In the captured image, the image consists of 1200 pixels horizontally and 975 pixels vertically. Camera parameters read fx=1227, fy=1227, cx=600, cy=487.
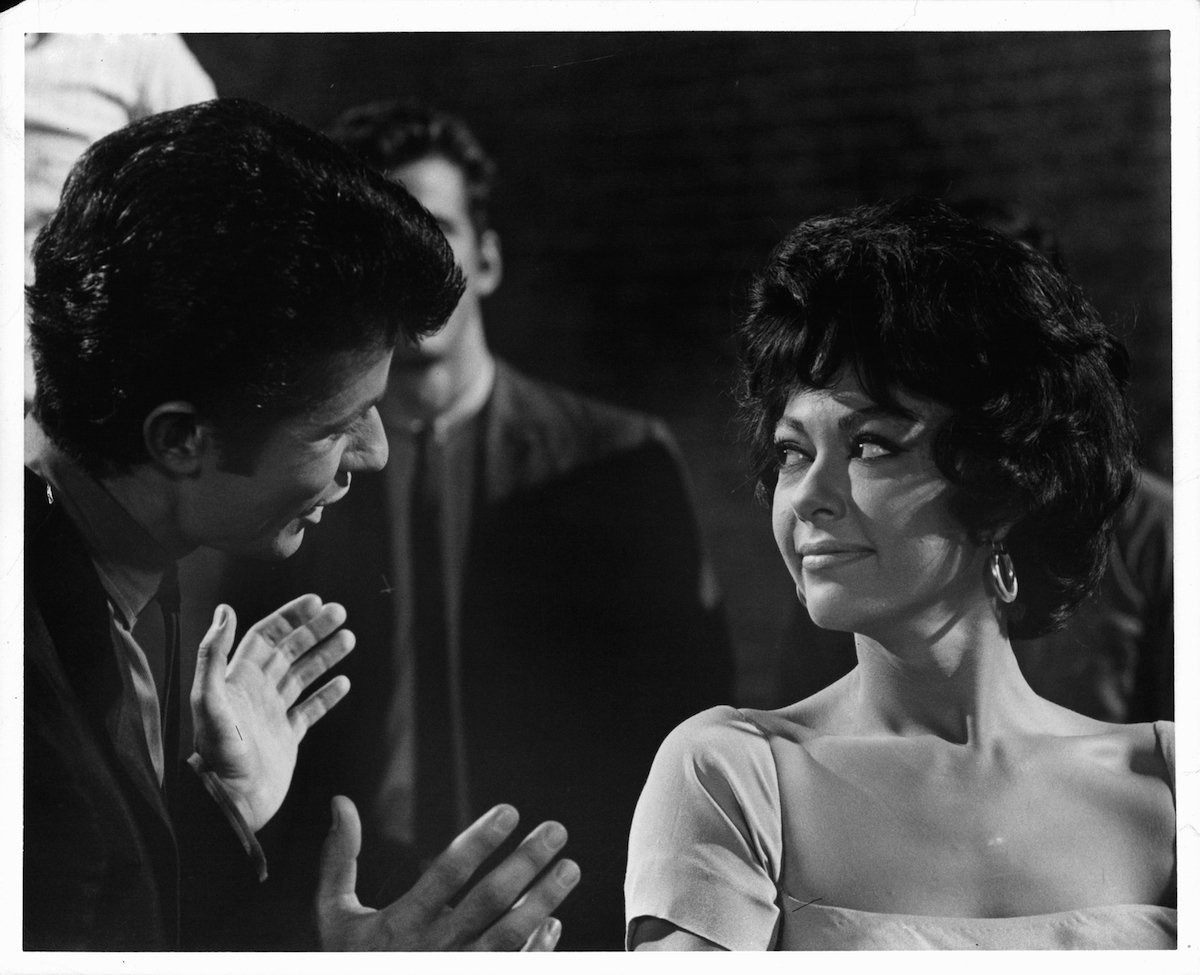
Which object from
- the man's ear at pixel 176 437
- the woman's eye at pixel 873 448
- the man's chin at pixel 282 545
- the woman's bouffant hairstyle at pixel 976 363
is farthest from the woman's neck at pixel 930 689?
the man's ear at pixel 176 437

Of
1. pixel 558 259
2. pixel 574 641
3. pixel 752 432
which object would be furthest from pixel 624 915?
pixel 558 259

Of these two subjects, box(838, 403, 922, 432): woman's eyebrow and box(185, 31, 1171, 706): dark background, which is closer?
box(838, 403, 922, 432): woman's eyebrow

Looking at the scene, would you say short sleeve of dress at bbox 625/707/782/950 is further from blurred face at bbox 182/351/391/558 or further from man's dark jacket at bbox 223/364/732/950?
blurred face at bbox 182/351/391/558

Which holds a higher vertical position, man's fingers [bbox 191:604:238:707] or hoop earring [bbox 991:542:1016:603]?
hoop earring [bbox 991:542:1016:603]

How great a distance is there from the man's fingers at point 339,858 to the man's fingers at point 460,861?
0.46 feet

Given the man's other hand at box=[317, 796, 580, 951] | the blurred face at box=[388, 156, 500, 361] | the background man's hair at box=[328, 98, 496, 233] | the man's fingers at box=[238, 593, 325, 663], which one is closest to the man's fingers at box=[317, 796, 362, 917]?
the man's other hand at box=[317, 796, 580, 951]

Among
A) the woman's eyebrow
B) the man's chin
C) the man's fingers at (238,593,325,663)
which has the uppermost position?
the woman's eyebrow

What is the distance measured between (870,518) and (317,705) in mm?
1237

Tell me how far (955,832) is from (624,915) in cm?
72

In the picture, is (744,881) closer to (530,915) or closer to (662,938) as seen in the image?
(662,938)

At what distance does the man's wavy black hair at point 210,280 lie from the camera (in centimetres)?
254

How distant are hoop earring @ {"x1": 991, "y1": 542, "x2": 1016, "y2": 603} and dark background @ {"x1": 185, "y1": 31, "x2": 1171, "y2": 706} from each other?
0.42 meters

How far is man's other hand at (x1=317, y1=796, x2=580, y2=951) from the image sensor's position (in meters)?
2.62

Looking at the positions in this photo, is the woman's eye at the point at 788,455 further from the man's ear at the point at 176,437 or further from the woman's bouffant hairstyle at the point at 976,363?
the man's ear at the point at 176,437
